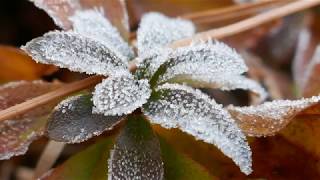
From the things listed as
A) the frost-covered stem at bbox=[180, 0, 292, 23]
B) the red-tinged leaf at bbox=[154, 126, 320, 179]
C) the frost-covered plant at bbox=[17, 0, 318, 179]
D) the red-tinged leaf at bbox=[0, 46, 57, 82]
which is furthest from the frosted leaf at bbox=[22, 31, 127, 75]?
the frost-covered stem at bbox=[180, 0, 292, 23]

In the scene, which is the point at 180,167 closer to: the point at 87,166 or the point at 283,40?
the point at 87,166

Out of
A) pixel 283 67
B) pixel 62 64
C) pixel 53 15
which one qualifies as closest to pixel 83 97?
pixel 62 64

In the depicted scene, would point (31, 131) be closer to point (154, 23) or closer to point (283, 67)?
point (154, 23)

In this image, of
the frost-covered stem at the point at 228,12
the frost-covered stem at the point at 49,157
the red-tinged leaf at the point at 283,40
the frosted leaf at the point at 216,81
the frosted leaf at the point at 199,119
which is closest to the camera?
the frosted leaf at the point at 199,119

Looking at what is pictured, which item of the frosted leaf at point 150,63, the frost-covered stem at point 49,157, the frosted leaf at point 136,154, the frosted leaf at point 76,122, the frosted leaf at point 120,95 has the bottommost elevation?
the frost-covered stem at point 49,157

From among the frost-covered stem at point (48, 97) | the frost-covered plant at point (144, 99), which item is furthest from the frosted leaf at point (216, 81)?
the frost-covered stem at point (48, 97)

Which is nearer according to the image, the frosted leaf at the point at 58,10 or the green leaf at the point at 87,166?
the green leaf at the point at 87,166

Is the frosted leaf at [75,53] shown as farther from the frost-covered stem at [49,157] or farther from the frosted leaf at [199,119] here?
the frost-covered stem at [49,157]

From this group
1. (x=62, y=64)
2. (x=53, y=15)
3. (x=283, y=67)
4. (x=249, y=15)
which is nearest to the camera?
(x=62, y=64)
